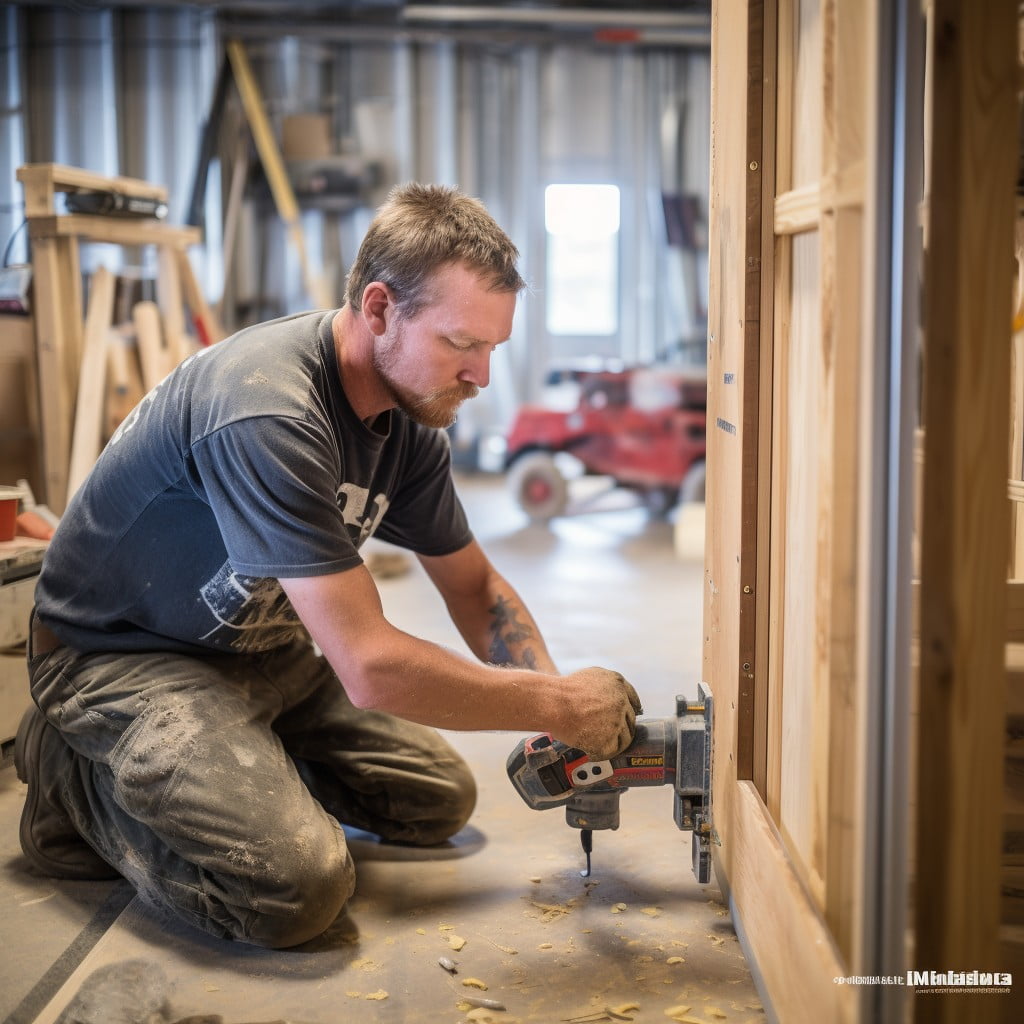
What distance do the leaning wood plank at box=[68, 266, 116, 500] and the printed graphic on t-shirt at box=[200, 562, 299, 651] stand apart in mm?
2343

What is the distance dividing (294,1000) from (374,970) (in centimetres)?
15

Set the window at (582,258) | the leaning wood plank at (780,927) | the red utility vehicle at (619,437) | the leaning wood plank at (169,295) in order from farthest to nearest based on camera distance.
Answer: the window at (582,258) < the red utility vehicle at (619,437) < the leaning wood plank at (169,295) < the leaning wood plank at (780,927)

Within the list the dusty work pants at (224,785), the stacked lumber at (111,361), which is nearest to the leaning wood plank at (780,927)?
the dusty work pants at (224,785)

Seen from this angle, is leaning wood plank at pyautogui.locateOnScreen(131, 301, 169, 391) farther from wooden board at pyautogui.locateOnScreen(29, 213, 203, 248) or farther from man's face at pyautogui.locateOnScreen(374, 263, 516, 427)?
man's face at pyautogui.locateOnScreen(374, 263, 516, 427)

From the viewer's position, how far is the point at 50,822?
2314mm

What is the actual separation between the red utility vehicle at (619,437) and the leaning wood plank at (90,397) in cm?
271

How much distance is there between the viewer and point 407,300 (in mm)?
2027

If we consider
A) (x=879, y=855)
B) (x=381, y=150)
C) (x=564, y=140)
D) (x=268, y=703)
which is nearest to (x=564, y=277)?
(x=564, y=140)

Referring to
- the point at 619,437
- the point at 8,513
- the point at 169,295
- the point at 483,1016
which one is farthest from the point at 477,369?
the point at 619,437

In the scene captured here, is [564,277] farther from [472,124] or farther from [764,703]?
[764,703]

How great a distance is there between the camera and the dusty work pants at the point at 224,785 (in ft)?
6.58

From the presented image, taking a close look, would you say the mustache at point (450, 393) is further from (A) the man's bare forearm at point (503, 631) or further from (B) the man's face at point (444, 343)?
(A) the man's bare forearm at point (503, 631)

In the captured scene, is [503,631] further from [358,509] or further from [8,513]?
[8,513]

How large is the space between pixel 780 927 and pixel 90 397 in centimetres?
353
